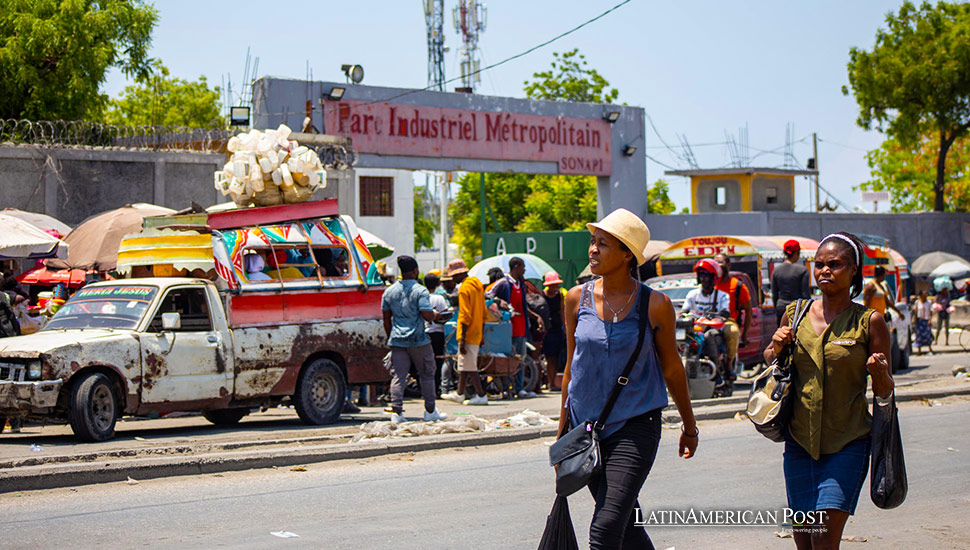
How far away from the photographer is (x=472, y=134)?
2791 cm

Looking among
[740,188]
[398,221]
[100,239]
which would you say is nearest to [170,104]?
[398,221]

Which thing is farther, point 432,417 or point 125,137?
point 125,137

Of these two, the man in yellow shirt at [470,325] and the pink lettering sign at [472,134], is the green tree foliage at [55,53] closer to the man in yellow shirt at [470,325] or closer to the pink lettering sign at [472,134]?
the pink lettering sign at [472,134]

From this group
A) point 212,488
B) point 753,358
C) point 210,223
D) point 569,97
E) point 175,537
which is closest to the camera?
point 175,537

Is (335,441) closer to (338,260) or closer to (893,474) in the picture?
(338,260)

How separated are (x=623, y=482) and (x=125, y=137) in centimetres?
1878

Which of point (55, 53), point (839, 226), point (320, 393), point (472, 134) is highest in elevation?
point (55, 53)

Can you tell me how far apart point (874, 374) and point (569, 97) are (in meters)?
62.0

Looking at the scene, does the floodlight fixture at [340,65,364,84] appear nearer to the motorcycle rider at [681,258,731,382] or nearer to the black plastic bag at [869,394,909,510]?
the motorcycle rider at [681,258,731,382]

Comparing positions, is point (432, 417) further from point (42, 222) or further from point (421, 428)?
point (42, 222)

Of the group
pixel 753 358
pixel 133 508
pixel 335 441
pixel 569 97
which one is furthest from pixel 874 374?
pixel 569 97

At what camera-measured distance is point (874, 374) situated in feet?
16.6

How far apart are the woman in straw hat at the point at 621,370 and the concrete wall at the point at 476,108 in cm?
1967

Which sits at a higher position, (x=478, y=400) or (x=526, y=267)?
(x=526, y=267)
